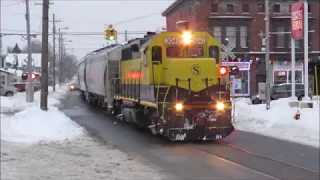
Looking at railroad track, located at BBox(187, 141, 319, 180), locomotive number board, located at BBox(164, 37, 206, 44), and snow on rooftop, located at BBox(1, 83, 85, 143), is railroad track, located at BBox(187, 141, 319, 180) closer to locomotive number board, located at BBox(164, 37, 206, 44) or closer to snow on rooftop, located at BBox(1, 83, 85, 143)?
locomotive number board, located at BBox(164, 37, 206, 44)

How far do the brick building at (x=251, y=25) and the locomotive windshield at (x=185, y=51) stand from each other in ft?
126

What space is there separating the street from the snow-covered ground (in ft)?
2.28

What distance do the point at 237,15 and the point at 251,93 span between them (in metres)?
8.87

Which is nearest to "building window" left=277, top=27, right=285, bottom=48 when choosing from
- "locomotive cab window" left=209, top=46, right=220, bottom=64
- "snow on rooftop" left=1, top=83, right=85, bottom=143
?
"locomotive cab window" left=209, top=46, right=220, bottom=64

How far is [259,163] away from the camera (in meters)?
11.9

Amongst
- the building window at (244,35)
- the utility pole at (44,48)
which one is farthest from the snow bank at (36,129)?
the building window at (244,35)

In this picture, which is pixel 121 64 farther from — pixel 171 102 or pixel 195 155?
pixel 195 155

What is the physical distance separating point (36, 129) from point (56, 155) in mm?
3566

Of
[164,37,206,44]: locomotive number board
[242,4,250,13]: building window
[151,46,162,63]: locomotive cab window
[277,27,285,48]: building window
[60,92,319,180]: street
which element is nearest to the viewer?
[60,92,319,180]: street

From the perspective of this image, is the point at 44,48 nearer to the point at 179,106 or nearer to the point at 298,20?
the point at 179,106

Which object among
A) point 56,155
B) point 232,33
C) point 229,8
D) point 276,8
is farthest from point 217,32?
point 56,155

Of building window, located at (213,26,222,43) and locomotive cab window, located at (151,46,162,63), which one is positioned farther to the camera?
building window, located at (213,26,222,43)

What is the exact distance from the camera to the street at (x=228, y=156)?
10683mm

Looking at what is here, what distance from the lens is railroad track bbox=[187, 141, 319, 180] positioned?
10531 mm
